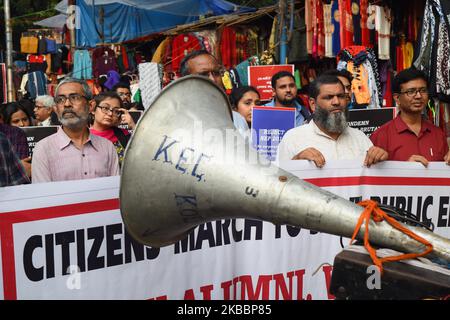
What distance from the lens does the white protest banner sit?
2.82 meters

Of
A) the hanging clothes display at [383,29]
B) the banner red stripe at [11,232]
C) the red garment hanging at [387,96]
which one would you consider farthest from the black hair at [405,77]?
the red garment hanging at [387,96]

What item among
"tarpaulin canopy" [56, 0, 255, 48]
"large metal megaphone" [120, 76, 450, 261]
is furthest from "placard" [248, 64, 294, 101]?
"tarpaulin canopy" [56, 0, 255, 48]

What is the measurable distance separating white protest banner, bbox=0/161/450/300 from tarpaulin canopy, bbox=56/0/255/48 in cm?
914

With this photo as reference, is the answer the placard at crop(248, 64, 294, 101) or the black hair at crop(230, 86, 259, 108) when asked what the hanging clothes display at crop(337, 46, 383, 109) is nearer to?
the placard at crop(248, 64, 294, 101)

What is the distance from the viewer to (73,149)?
3.75 meters

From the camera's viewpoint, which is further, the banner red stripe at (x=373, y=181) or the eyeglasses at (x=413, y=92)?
the eyeglasses at (x=413, y=92)

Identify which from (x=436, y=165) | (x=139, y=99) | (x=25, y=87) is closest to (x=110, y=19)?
(x=25, y=87)

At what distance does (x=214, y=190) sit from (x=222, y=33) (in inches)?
375

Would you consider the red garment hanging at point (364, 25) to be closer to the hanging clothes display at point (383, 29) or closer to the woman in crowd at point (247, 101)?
the hanging clothes display at point (383, 29)

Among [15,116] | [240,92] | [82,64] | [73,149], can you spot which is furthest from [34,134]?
[82,64]

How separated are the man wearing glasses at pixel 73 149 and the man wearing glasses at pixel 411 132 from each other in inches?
74.5

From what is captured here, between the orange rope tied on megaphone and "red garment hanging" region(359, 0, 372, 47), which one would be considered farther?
"red garment hanging" region(359, 0, 372, 47)

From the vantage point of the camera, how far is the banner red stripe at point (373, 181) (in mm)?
3854
